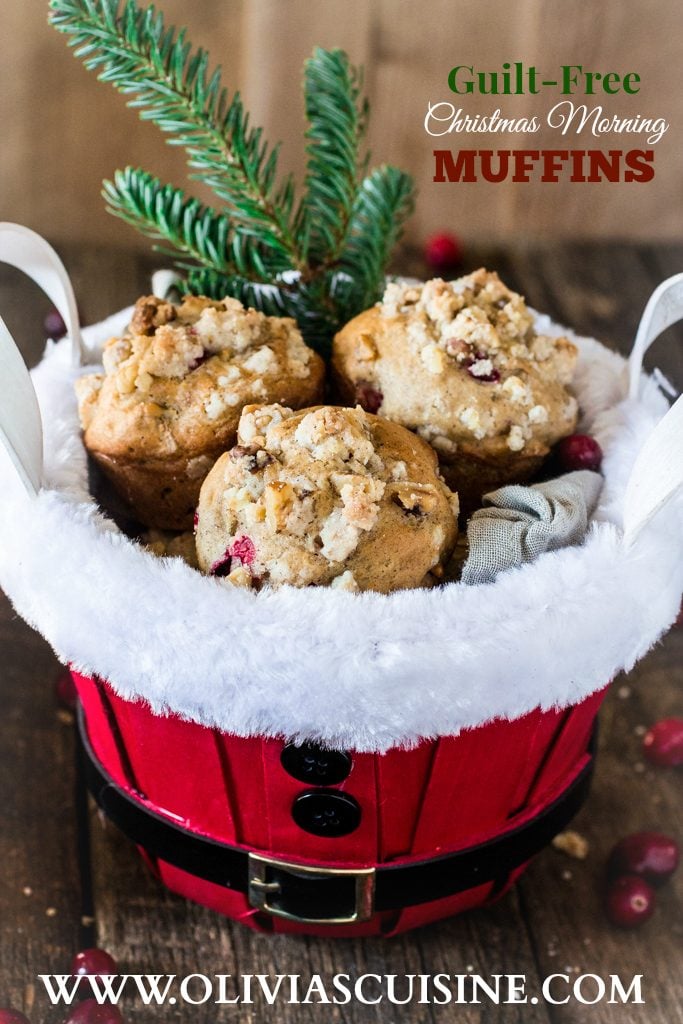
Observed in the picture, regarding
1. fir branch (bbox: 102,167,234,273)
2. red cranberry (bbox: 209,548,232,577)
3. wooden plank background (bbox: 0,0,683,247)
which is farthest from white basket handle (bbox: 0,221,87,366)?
wooden plank background (bbox: 0,0,683,247)

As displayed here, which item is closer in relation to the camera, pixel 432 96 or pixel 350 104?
pixel 350 104

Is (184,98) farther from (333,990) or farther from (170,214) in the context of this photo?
(333,990)

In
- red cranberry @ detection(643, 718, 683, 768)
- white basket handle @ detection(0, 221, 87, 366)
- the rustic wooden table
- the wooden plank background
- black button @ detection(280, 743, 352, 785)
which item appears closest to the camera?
black button @ detection(280, 743, 352, 785)

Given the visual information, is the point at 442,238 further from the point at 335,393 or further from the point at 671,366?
the point at 335,393

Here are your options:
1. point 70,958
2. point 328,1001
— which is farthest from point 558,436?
point 70,958

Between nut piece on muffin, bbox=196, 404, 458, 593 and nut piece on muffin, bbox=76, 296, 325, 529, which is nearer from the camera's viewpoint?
nut piece on muffin, bbox=196, 404, 458, 593

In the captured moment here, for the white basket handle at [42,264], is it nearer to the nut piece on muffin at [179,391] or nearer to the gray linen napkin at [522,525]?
the nut piece on muffin at [179,391]

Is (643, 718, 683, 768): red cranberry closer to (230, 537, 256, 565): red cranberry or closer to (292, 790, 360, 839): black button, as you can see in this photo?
(292, 790, 360, 839): black button
